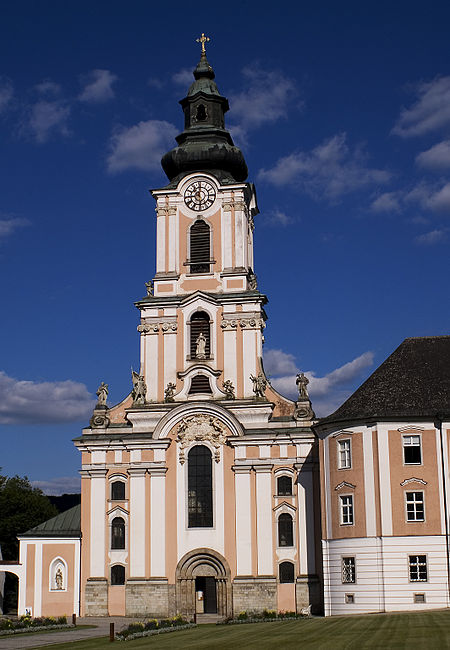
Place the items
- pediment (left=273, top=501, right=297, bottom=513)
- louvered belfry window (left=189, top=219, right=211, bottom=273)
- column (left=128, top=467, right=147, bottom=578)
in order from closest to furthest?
pediment (left=273, top=501, right=297, bottom=513) < column (left=128, top=467, right=147, bottom=578) < louvered belfry window (left=189, top=219, right=211, bottom=273)

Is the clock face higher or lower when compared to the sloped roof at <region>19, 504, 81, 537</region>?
higher

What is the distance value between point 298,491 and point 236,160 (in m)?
22.6

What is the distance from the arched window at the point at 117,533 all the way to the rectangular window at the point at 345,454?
14.9 metres

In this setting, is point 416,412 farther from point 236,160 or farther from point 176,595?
point 236,160

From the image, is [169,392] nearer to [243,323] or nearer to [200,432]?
[200,432]

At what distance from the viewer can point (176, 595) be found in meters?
53.5

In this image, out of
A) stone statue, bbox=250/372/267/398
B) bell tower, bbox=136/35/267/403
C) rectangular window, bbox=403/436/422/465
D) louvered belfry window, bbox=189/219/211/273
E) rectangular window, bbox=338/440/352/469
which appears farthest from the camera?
louvered belfry window, bbox=189/219/211/273

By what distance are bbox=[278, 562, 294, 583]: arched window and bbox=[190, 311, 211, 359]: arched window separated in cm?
1334

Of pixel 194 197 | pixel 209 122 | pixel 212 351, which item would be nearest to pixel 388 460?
pixel 212 351

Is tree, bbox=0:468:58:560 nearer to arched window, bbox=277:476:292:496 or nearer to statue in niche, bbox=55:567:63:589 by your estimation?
statue in niche, bbox=55:567:63:589

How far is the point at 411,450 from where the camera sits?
46094 mm

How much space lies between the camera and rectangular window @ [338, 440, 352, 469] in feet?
156

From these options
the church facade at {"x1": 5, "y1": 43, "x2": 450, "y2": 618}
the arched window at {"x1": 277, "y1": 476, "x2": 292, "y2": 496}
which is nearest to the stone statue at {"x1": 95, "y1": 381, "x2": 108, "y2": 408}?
the church facade at {"x1": 5, "y1": 43, "x2": 450, "y2": 618}

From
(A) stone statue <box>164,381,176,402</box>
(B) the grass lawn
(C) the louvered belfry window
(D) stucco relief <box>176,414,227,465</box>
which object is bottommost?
(B) the grass lawn
